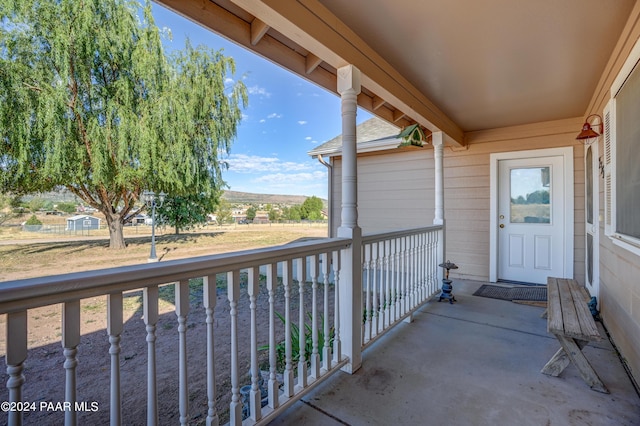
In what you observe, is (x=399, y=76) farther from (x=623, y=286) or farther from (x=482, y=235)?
(x=482, y=235)

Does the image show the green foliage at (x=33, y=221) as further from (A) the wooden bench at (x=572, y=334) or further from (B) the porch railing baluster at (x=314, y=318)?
(A) the wooden bench at (x=572, y=334)

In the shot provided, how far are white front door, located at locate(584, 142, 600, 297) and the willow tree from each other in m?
8.66

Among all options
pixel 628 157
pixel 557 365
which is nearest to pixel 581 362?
pixel 557 365

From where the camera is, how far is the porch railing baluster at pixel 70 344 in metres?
0.81

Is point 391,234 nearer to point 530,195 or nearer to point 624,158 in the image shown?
point 624,158

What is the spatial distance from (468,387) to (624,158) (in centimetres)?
184

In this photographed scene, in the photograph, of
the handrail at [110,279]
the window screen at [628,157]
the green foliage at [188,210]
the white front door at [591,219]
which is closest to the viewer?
the handrail at [110,279]

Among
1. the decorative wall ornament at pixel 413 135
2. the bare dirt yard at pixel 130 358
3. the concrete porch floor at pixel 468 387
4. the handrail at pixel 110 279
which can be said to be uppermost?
Answer: the decorative wall ornament at pixel 413 135

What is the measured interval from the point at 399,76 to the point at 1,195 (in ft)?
30.6

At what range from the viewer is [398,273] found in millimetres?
2721

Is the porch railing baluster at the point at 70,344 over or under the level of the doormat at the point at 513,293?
over

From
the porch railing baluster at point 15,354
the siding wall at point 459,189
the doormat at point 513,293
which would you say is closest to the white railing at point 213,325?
the porch railing baluster at point 15,354

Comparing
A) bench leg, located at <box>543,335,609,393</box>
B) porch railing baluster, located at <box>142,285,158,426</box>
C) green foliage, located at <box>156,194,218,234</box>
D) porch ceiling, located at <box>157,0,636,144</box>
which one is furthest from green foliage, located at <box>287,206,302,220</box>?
porch railing baluster, located at <box>142,285,158,426</box>

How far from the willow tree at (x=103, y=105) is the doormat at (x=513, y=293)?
7897 mm
